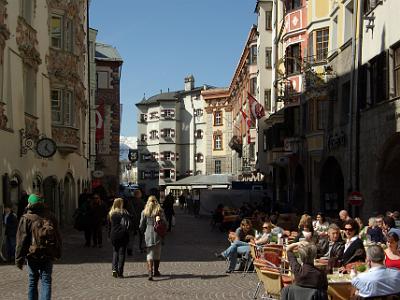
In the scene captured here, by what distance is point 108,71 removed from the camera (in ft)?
209

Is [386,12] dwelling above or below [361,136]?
above

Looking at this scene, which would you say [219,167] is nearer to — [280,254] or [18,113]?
[18,113]

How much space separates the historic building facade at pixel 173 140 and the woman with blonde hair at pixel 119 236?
7981 centimetres

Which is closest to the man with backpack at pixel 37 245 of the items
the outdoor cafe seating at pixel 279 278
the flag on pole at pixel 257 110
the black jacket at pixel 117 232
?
the outdoor cafe seating at pixel 279 278

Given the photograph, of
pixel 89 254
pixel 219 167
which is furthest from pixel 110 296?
pixel 219 167

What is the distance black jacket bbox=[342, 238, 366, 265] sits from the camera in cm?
1123

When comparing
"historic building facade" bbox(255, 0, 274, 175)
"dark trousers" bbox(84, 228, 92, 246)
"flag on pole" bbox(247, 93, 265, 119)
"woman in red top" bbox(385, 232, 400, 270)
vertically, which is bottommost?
"dark trousers" bbox(84, 228, 92, 246)

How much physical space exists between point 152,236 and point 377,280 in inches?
308

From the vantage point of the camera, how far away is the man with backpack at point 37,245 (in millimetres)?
9609

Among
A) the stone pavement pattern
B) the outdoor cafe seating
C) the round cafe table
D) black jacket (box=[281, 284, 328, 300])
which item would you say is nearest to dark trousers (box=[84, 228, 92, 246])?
the stone pavement pattern

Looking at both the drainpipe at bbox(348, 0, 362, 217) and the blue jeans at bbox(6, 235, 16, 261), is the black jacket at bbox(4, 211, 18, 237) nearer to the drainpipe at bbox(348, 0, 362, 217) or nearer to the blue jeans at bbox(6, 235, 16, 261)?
the blue jeans at bbox(6, 235, 16, 261)

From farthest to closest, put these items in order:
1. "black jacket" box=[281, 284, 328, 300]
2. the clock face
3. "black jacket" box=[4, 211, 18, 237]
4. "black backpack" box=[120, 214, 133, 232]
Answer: the clock face, "black jacket" box=[4, 211, 18, 237], "black backpack" box=[120, 214, 133, 232], "black jacket" box=[281, 284, 328, 300]

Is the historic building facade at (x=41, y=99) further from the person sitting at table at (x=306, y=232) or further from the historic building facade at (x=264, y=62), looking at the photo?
the historic building facade at (x=264, y=62)

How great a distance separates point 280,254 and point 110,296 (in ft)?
13.0
